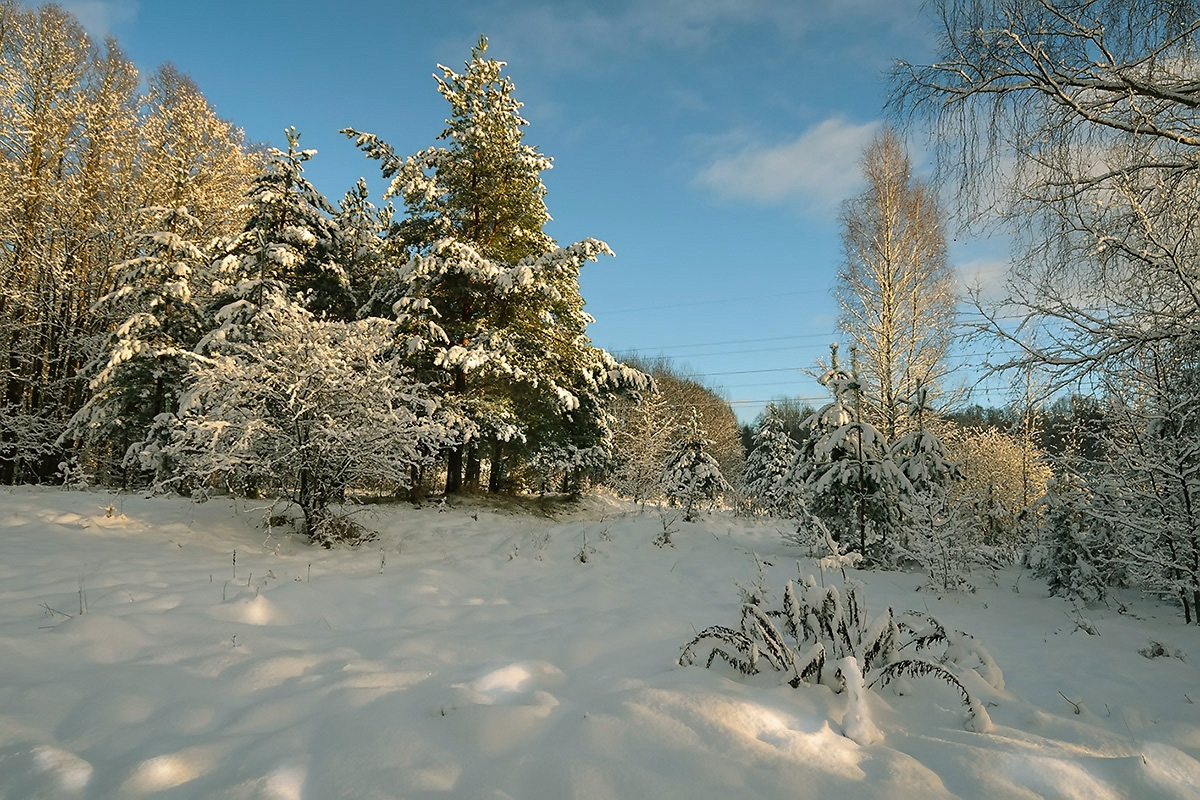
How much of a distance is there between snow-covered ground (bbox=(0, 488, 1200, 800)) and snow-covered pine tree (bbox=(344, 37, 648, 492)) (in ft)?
20.5

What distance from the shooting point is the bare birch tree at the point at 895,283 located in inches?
569

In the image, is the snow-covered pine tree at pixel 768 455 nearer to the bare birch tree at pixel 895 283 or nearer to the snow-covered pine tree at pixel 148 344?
the bare birch tree at pixel 895 283

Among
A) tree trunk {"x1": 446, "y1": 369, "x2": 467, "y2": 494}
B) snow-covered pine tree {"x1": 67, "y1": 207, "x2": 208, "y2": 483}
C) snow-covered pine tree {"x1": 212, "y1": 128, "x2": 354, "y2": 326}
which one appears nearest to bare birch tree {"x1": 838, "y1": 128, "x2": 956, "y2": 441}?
tree trunk {"x1": 446, "y1": 369, "x2": 467, "y2": 494}

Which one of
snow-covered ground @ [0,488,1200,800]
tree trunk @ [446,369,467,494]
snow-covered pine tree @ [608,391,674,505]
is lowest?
snow-covered ground @ [0,488,1200,800]

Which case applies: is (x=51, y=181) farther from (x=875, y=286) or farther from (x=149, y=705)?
(x=875, y=286)

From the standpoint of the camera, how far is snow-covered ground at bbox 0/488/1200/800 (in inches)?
79.1

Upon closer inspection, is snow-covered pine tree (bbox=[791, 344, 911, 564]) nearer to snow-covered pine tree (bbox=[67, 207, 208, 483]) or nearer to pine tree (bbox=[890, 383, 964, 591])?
pine tree (bbox=[890, 383, 964, 591])

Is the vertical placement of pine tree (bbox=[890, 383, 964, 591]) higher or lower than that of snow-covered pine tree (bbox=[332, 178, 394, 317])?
lower

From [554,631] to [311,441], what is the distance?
414 centimetres

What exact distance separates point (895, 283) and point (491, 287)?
33.6ft

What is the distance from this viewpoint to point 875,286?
14.9 m

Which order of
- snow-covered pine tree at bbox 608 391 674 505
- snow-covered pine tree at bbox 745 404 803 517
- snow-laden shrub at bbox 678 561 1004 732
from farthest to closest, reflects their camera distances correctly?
snow-covered pine tree at bbox 745 404 803 517
snow-covered pine tree at bbox 608 391 674 505
snow-laden shrub at bbox 678 561 1004 732

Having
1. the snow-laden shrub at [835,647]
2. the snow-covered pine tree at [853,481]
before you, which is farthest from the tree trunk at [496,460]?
the snow-laden shrub at [835,647]

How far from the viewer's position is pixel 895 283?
14719 mm
